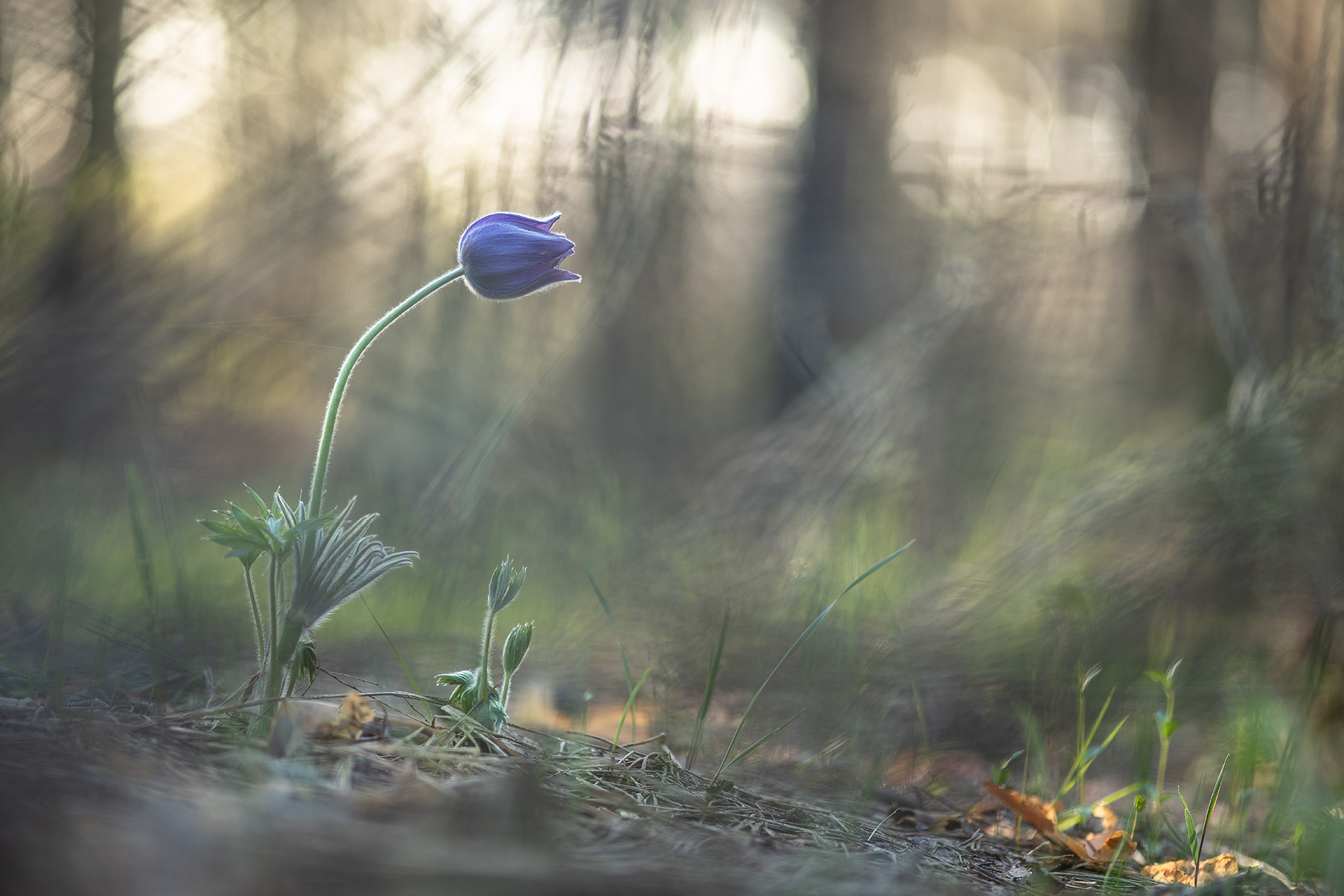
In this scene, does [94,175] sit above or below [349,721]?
above

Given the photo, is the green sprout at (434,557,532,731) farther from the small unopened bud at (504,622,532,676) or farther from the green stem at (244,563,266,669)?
the green stem at (244,563,266,669)

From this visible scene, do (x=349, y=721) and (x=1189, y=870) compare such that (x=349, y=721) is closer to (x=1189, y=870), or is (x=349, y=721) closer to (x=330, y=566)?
(x=330, y=566)

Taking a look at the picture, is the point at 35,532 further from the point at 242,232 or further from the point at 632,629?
the point at 632,629

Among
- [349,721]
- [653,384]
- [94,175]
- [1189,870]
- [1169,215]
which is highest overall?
[1169,215]

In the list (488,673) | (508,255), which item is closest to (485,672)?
(488,673)

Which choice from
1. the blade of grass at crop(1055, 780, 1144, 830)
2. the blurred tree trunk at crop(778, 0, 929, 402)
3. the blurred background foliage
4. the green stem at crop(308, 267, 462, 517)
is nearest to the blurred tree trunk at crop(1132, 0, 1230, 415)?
the blurred background foliage
